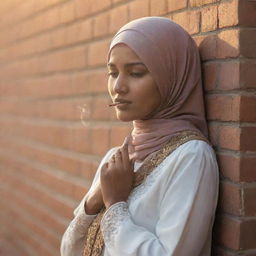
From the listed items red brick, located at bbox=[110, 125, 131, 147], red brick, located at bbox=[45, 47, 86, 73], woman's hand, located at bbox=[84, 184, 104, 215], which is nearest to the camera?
woman's hand, located at bbox=[84, 184, 104, 215]

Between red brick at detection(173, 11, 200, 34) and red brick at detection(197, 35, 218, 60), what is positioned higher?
red brick at detection(173, 11, 200, 34)

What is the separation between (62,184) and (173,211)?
1.98 meters

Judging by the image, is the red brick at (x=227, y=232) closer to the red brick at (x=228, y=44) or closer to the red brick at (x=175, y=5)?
the red brick at (x=228, y=44)

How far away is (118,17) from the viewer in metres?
2.97

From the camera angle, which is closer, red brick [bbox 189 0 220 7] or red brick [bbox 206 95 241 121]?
red brick [bbox 206 95 241 121]

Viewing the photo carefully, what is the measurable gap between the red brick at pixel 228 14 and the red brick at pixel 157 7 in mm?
502

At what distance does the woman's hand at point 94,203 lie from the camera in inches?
86.7

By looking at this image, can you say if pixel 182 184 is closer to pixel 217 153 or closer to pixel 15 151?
pixel 217 153

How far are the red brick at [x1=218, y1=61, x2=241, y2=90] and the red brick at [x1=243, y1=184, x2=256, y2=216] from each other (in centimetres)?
39

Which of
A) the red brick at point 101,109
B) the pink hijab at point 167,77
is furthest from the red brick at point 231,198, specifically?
the red brick at point 101,109

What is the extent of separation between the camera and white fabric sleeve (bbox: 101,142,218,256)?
1.81 meters

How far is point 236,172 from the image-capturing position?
1944mm

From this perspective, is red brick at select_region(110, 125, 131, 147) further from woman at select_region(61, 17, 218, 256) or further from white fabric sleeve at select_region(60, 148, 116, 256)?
woman at select_region(61, 17, 218, 256)

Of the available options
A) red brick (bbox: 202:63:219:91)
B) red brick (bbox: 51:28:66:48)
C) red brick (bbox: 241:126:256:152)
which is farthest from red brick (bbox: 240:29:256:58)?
red brick (bbox: 51:28:66:48)
